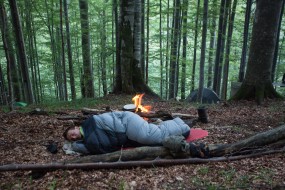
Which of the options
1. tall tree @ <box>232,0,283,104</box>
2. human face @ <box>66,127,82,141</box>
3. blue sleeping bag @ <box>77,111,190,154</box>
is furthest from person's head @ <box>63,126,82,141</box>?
tall tree @ <box>232,0,283,104</box>

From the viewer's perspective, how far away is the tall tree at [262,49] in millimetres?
7992

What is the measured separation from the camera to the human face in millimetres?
4801

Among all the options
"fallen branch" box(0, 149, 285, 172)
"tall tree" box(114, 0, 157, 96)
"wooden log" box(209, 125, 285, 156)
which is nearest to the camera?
"fallen branch" box(0, 149, 285, 172)

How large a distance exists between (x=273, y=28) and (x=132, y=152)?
681cm

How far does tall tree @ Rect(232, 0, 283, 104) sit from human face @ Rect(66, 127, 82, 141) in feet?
19.9

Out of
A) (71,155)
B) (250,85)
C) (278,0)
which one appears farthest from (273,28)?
(71,155)

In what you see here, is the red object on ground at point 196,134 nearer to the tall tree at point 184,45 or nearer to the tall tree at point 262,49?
the tall tree at point 262,49

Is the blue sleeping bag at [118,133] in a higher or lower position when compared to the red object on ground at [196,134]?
higher

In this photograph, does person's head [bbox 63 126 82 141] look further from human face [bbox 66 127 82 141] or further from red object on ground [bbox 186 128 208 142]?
red object on ground [bbox 186 128 208 142]

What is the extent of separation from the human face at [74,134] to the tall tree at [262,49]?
6059 millimetres

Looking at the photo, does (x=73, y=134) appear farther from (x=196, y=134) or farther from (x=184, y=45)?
(x=184, y=45)

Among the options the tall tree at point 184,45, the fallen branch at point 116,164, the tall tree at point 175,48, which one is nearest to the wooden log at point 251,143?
the fallen branch at point 116,164

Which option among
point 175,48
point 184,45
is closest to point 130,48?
point 175,48

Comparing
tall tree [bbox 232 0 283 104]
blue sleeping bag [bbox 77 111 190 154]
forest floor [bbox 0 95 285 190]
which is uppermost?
tall tree [bbox 232 0 283 104]
